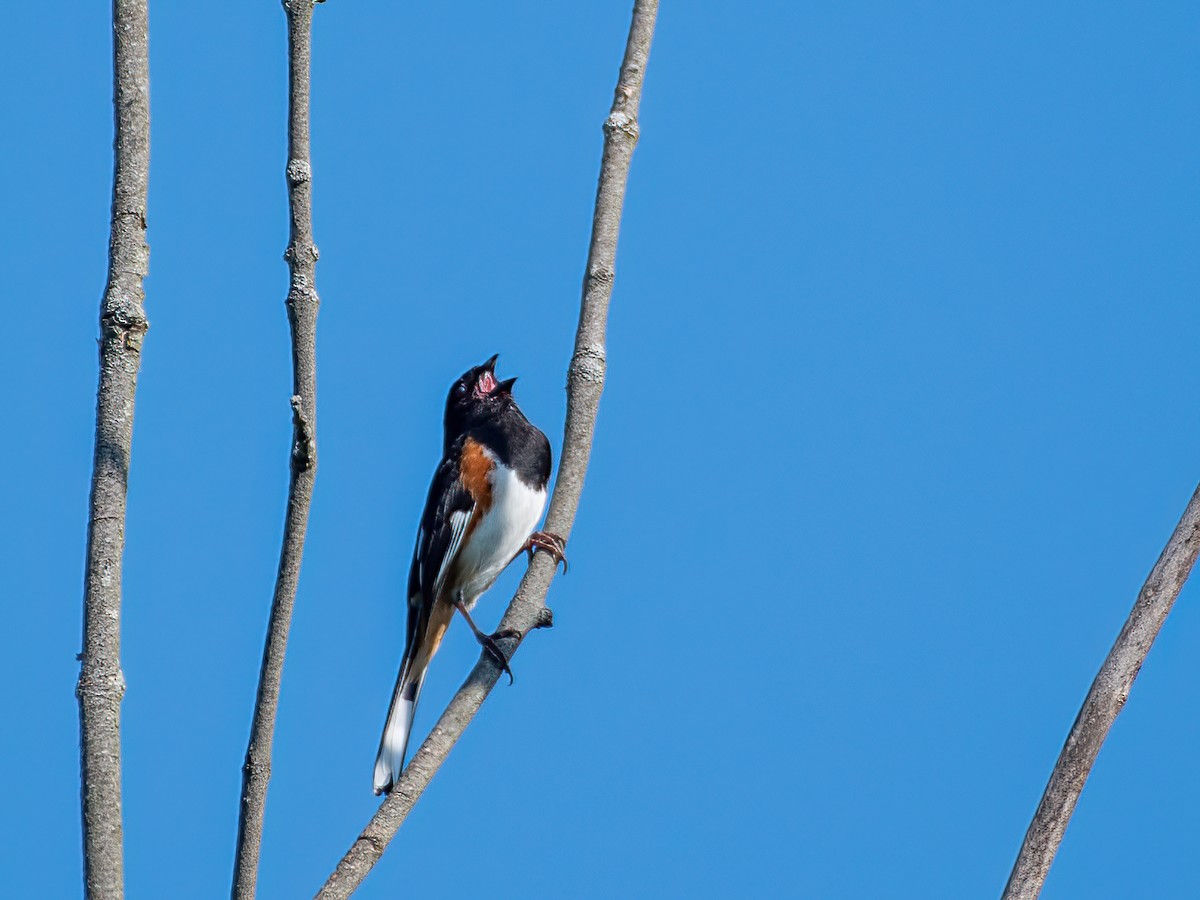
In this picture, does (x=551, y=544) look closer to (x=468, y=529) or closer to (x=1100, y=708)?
(x=1100, y=708)

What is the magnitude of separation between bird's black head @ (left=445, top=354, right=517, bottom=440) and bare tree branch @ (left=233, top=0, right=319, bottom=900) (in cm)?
381

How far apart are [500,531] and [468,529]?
170mm

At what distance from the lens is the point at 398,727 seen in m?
5.99

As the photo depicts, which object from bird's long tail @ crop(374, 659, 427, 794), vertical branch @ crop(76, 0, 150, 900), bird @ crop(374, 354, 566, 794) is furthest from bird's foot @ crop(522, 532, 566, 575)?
bird @ crop(374, 354, 566, 794)

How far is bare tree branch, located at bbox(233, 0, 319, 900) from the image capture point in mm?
2734

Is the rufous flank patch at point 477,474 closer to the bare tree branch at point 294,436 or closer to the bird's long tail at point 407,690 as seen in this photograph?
the bird's long tail at point 407,690

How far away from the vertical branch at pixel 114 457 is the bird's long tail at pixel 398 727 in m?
3.19

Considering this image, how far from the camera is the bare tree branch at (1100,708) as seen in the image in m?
2.58

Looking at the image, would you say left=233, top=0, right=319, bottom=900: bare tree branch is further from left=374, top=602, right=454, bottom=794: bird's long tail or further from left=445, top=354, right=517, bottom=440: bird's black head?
left=445, top=354, right=517, bottom=440: bird's black head

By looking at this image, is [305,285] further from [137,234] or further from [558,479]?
[558,479]

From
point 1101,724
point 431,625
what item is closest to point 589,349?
point 1101,724

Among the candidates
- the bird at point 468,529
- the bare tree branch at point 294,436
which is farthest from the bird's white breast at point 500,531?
the bare tree branch at point 294,436

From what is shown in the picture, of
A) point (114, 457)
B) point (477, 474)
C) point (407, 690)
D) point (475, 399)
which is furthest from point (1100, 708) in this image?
point (475, 399)

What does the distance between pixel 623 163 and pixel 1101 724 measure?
198 centimetres
